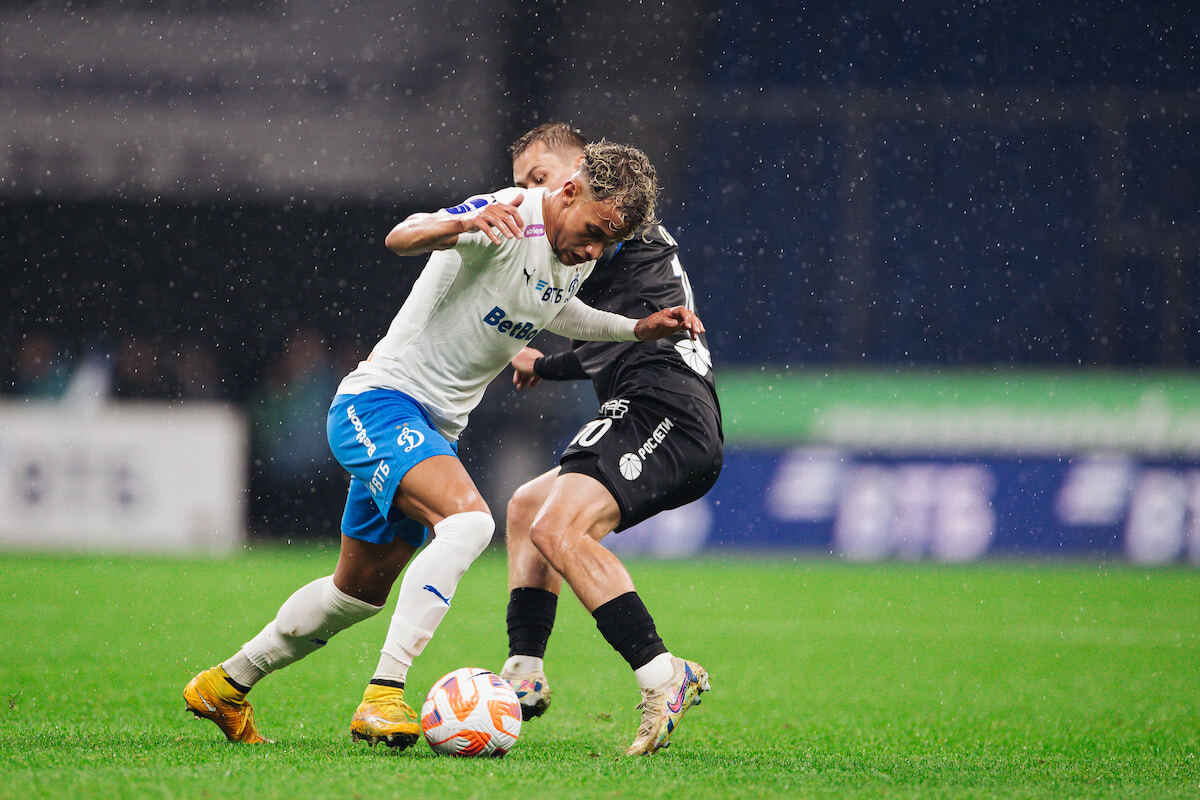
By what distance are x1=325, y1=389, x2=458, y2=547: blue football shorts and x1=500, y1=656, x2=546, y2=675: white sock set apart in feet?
1.62

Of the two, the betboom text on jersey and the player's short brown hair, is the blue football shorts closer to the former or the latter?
the betboom text on jersey

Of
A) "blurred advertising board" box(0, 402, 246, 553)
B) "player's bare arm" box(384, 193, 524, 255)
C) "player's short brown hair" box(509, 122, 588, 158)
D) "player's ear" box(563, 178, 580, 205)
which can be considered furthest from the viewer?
"blurred advertising board" box(0, 402, 246, 553)

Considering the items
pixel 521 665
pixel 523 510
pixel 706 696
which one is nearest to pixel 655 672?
pixel 521 665

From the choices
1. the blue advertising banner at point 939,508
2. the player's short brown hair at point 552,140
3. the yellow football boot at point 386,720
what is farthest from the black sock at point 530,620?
the blue advertising banner at point 939,508

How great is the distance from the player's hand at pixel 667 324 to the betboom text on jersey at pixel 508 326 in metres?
0.33

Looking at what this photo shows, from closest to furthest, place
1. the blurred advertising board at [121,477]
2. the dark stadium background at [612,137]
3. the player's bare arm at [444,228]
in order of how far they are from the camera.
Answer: the player's bare arm at [444,228] < the blurred advertising board at [121,477] < the dark stadium background at [612,137]

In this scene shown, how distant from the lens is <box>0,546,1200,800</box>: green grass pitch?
3.34 metres

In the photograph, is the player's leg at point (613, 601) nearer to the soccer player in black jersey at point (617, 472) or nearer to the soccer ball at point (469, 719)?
the soccer player in black jersey at point (617, 472)

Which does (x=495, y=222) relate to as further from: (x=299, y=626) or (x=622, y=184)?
(x=299, y=626)

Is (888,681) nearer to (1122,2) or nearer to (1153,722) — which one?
(1153,722)

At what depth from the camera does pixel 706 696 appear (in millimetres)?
5492

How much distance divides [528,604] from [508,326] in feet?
3.04

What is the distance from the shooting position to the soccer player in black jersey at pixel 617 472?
12.7 ft

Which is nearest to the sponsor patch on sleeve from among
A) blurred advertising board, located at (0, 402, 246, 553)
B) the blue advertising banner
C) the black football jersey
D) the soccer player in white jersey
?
the soccer player in white jersey
